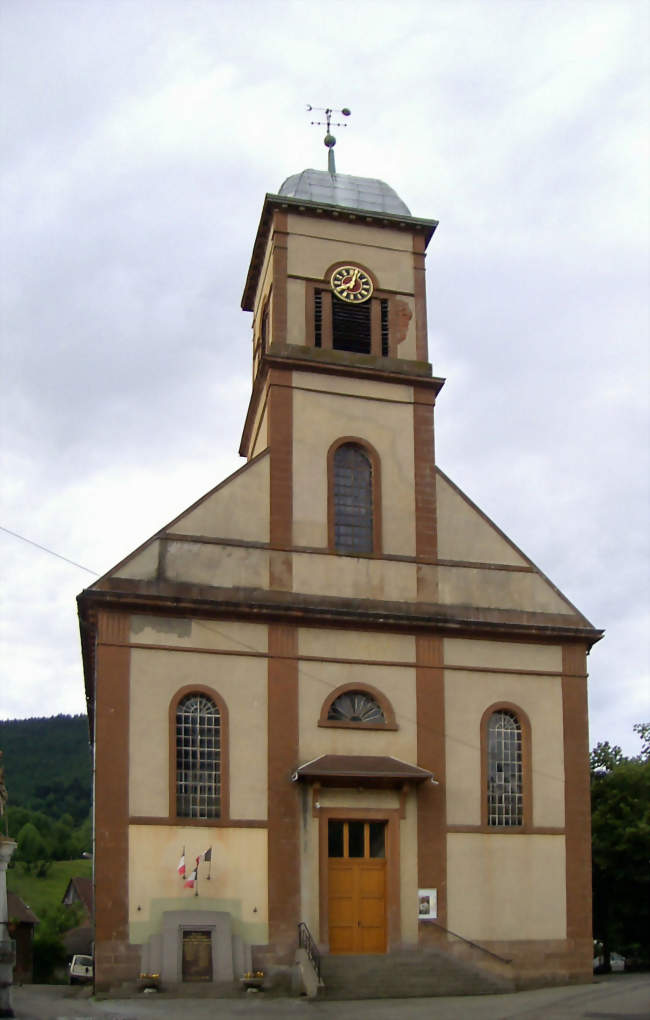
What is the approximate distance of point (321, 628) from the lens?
3028 centimetres

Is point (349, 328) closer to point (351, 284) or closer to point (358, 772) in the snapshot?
point (351, 284)

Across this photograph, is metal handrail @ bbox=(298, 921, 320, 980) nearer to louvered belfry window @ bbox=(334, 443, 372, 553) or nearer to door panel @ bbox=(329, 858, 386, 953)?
door panel @ bbox=(329, 858, 386, 953)

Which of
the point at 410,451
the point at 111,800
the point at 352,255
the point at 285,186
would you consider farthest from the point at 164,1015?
the point at 285,186

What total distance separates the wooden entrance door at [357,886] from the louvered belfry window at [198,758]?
2.77 meters

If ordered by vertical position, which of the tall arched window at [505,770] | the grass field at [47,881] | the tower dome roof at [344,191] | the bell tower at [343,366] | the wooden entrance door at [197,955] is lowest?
the grass field at [47,881]

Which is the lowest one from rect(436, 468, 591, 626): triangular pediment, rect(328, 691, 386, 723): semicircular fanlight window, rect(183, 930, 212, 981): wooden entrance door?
rect(183, 930, 212, 981): wooden entrance door

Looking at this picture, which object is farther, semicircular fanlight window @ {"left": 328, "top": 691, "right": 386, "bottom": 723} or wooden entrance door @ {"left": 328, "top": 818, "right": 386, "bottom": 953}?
semicircular fanlight window @ {"left": 328, "top": 691, "right": 386, "bottom": 723}

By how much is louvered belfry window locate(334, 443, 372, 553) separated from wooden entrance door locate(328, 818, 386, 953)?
21.0 ft

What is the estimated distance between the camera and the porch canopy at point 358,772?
28625 millimetres

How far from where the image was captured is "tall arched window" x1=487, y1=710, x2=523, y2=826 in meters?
30.4

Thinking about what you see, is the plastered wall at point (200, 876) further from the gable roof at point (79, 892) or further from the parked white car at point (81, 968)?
the gable roof at point (79, 892)

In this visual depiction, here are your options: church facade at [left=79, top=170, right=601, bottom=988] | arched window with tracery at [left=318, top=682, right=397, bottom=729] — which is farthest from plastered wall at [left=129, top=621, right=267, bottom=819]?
arched window with tracery at [left=318, top=682, right=397, bottom=729]

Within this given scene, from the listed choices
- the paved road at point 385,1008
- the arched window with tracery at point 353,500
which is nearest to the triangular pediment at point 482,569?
the arched window with tracery at point 353,500

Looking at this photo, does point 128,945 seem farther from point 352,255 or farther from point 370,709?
point 352,255
